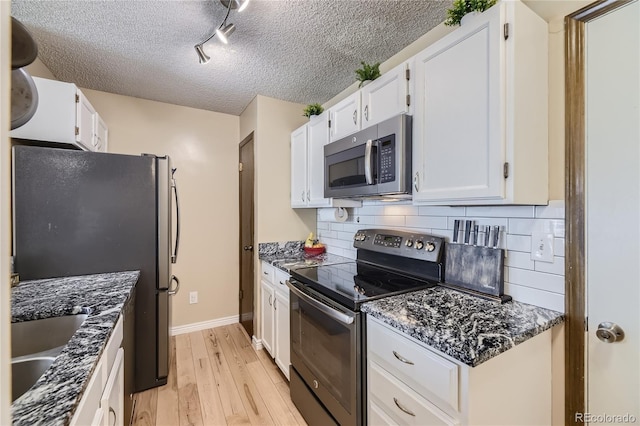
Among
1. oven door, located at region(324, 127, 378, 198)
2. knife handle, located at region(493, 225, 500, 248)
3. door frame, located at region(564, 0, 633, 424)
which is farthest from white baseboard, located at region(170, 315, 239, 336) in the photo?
door frame, located at region(564, 0, 633, 424)

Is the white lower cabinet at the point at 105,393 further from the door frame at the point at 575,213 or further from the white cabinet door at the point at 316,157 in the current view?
the door frame at the point at 575,213

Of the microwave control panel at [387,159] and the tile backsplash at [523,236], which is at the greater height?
the microwave control panel at [387,159]

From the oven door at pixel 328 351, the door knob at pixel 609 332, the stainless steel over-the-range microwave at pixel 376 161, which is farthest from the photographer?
the stainless steel over-the-range microwave at pixel 376 161

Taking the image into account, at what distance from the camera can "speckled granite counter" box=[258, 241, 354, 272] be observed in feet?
7.43

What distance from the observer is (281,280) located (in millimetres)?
2205

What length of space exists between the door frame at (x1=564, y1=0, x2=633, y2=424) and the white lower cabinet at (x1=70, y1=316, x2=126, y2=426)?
1.66 meters

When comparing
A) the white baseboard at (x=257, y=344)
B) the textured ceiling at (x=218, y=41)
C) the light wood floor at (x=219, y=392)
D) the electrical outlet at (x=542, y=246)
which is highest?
the textured ceiling at (x=218, y=41)

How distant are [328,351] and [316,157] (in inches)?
57.1

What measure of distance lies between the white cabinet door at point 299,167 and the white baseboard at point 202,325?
5.26 feet

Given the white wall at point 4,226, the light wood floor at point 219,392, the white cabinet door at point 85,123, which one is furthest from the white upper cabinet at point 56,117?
the white wall at point 4,226

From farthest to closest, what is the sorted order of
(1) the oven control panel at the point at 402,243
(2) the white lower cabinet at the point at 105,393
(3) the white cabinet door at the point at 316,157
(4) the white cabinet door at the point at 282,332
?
(3) the white cabinet door at the point at 316,157, (4) the white cabinet door at the point at 282,332, (1) the oven control panel at the point at 402,243, (2) the white lower cabinet at the point at 105,393

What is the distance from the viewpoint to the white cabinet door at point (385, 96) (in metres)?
1.53

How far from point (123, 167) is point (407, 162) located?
1.84m

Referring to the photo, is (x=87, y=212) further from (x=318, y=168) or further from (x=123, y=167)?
(x=318, y=168)
